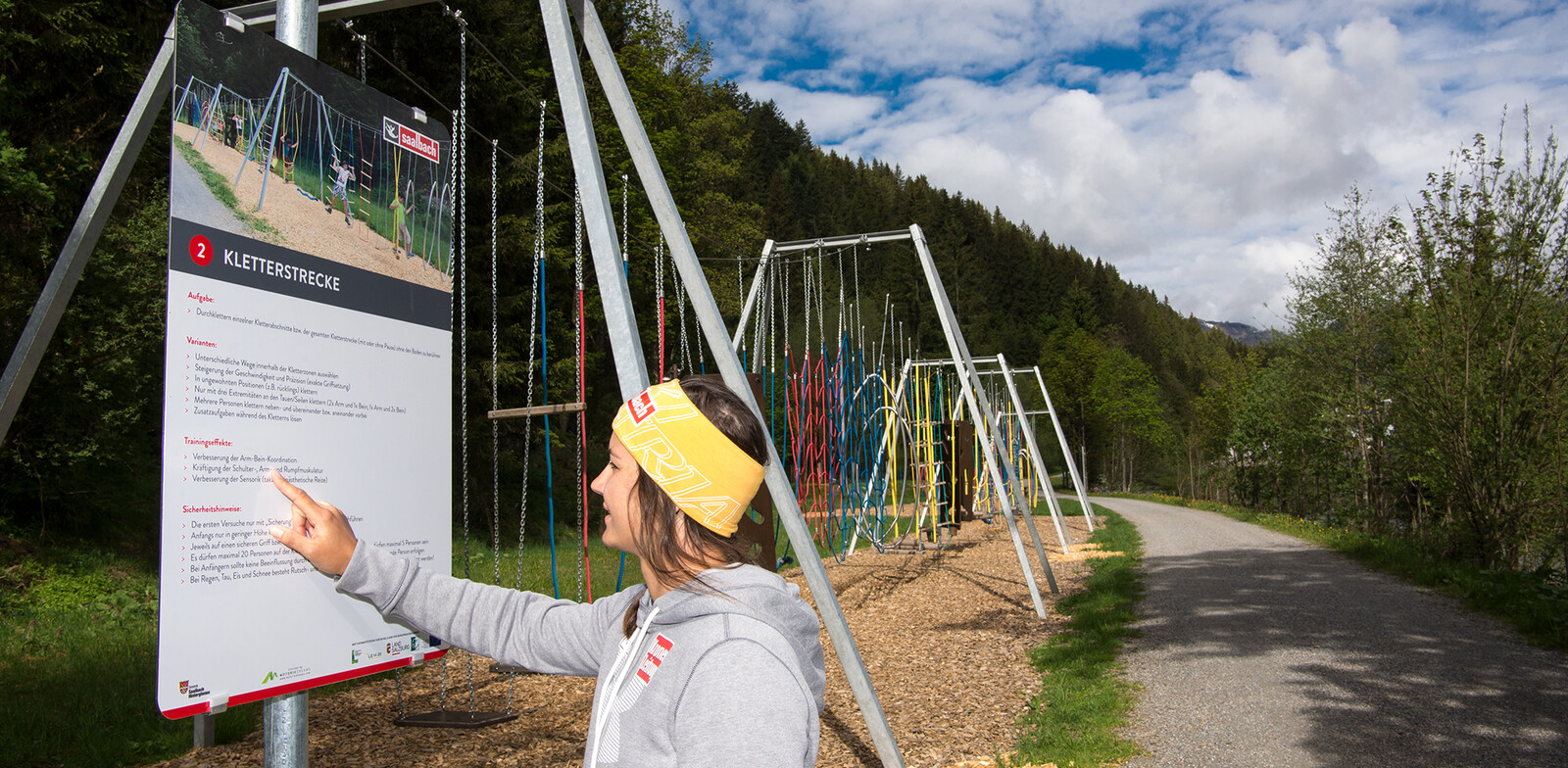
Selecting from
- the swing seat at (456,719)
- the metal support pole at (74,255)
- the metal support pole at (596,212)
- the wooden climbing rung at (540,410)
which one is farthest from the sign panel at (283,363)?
the swing seat at (456,719)

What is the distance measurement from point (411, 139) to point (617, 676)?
1.82 metres

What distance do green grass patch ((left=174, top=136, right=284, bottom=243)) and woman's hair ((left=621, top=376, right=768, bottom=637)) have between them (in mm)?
1160

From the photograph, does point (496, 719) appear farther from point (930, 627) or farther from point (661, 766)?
point (930, 627)

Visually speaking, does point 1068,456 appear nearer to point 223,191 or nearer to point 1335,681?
point 1335,681

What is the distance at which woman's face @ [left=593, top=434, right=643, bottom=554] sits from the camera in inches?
59.8

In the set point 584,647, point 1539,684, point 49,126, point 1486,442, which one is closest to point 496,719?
point 584,647

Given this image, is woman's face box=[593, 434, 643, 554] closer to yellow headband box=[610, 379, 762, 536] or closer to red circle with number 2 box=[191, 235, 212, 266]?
yellow headband box=[610, 379, 762, 536]

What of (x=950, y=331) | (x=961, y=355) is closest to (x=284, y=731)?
(x=950, y=331)

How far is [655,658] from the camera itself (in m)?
1.36

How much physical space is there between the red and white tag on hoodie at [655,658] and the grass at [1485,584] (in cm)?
877

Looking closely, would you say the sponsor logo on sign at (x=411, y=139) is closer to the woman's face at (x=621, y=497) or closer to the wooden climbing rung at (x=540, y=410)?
the woman's face at (x=621, y=497)

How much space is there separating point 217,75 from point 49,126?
452 inches

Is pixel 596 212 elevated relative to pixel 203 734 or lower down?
elevated

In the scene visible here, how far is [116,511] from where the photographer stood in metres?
11.5
